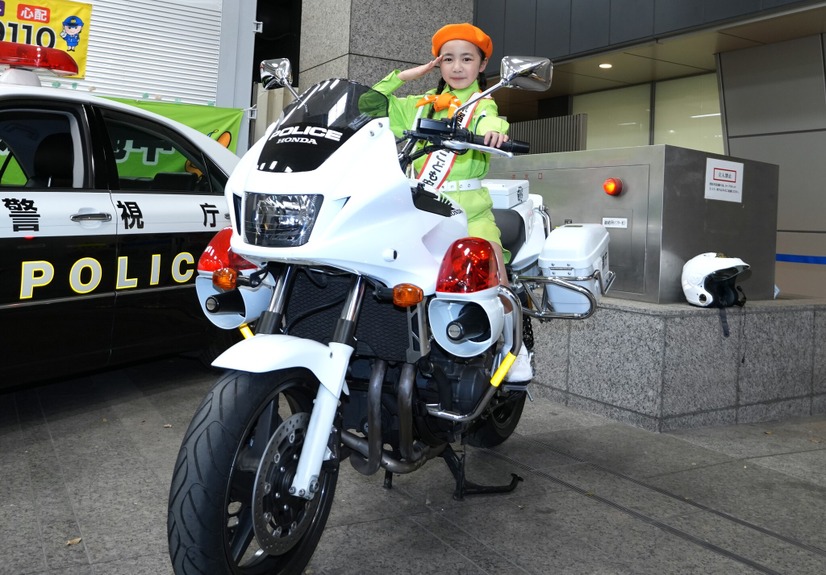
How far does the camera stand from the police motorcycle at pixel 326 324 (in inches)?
87.9

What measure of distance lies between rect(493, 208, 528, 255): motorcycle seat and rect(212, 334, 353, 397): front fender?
1.42m

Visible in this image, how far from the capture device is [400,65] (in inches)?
302

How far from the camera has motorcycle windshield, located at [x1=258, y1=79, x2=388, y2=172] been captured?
2367mm

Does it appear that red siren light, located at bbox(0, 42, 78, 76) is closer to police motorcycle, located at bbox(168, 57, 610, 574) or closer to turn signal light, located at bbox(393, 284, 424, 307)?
police motorcycle, located at bbox(168, 57, 610, 574)

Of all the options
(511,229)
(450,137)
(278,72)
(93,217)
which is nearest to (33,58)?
(93,217)

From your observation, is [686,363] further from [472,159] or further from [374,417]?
[374,417]

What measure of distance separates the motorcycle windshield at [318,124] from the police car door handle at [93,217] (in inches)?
80.9

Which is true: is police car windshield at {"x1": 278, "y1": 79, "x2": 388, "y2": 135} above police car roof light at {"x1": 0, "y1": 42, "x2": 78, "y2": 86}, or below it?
below

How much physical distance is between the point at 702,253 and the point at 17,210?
13.3ft

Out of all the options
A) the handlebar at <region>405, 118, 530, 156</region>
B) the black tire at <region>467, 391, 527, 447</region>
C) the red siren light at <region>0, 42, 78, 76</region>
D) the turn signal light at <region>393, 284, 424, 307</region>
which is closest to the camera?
the turn signal light at <region>393, 284, 424, 307</region>

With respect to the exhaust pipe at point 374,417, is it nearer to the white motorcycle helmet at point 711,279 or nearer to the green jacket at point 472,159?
the green jacket at point 472,159

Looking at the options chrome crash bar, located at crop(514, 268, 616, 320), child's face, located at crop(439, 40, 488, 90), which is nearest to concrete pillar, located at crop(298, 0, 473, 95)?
child's face, located at crop(439, 40, 488, 90)

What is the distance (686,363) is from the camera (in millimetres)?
4898

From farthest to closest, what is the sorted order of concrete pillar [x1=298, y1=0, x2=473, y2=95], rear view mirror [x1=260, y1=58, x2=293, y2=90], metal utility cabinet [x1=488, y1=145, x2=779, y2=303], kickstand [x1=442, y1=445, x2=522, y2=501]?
concrete pillar [x1=298, y1=0, x2=473, y2=95] → metal utility cabinet [x1=488, y1=145, x2=779, y2=303] → kickstand [x1=442, y1=445, x2=522, y2=501] → rear view mirror [x1=260, y1=58, x2=293, y2=90]
